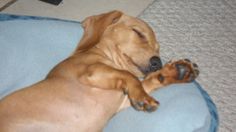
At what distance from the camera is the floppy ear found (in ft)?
5.95

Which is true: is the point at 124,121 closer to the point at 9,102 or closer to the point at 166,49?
the point at 9,102

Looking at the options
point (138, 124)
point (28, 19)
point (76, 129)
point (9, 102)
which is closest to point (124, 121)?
point (138, 124)

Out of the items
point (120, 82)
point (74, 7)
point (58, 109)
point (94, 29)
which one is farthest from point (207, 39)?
point (58, 109)

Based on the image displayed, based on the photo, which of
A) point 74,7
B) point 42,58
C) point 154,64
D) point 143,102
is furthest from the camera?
point 74,7

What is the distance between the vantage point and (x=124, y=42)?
1.83 metres

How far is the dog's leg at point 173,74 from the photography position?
1.73 meters

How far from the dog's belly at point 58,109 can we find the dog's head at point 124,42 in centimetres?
18

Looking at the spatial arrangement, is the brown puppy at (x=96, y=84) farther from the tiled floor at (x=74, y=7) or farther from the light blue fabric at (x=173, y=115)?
the tiled floor at (x=74, y=7)

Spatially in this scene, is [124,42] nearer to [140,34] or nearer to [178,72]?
[140,34]

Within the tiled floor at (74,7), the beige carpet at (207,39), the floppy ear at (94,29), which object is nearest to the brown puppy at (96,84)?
the floppy ear at (94,29)

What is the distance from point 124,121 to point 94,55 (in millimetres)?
318

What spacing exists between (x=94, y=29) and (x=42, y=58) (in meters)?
0.38

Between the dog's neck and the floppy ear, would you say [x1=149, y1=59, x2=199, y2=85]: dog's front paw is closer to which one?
the dog's neck

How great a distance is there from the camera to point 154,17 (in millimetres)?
2793
